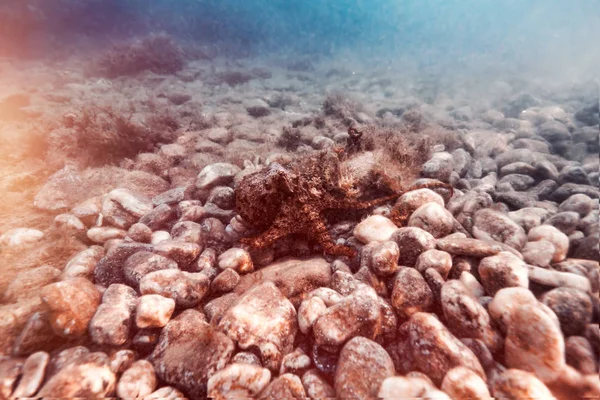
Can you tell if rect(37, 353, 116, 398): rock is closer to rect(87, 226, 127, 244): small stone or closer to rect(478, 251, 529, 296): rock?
rect(87, 226, 127, 244): small stone

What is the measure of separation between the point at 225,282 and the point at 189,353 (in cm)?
70

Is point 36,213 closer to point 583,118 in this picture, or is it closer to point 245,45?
point 583,118

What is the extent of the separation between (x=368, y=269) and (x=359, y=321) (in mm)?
592

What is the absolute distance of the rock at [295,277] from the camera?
240 centimetres

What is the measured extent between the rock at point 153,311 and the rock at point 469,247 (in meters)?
2.70


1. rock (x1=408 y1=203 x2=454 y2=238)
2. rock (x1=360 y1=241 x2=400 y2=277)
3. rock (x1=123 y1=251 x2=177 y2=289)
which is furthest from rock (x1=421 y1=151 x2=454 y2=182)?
rock (x1=123 y1=251 x2=177 y2=289)

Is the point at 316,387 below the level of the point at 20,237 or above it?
below

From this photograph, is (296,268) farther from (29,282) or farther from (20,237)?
(20,237)

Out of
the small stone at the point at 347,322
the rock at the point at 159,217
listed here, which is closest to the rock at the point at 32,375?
the rock at the point at 159,217

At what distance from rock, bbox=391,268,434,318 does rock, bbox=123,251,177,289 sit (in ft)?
7.35

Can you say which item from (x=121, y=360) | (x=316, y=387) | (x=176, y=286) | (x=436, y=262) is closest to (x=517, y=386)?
(x=436, y=262)

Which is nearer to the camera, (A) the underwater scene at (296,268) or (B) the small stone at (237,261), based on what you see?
(A) the underwater scene at (296,268)

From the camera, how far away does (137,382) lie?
5.66 feet

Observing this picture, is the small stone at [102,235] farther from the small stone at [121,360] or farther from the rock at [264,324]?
the rock at [264,324]
